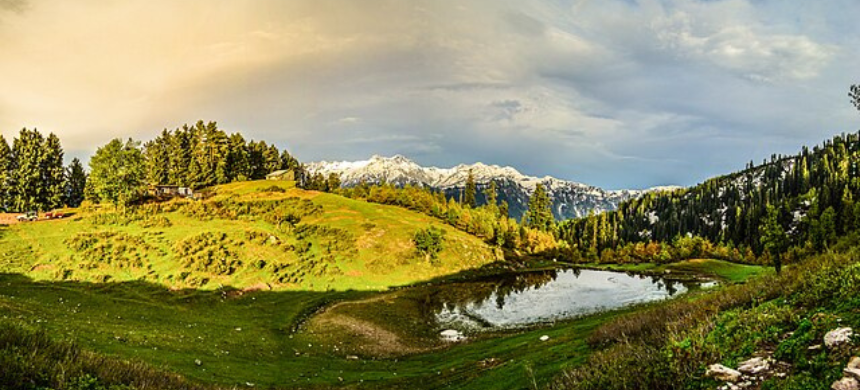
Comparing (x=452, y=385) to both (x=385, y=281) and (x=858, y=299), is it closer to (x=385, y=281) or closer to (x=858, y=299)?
(x=858, y=299)

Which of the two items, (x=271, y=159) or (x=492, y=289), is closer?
(x=492, y=289)

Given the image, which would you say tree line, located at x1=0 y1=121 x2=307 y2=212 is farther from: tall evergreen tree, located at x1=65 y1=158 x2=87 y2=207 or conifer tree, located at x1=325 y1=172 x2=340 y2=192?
conifer tree, located at x1=325 y1=172 x2=340 y2=192

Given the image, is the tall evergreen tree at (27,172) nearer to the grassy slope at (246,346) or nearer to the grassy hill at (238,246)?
the grassy hill at (238,246)

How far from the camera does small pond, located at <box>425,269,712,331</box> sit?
64.9 metres

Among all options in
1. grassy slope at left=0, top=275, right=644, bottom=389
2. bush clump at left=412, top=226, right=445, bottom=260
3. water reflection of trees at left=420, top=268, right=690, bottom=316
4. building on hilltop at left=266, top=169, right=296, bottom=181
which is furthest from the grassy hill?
building on hilltop at left=266, top=169, right=296, bottom=181

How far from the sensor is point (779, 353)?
9.34 m

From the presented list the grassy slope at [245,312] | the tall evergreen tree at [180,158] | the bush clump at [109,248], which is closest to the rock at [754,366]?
the grassy slope at [245,312]

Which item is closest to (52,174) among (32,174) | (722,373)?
(32,174)

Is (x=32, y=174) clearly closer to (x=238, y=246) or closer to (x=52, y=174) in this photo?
(x=52, y=174)

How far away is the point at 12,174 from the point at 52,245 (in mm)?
52809

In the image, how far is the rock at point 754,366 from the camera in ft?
29.8

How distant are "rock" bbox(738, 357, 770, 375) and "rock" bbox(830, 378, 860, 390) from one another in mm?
1982

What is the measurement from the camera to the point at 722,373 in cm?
927

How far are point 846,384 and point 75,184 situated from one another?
173 metres
